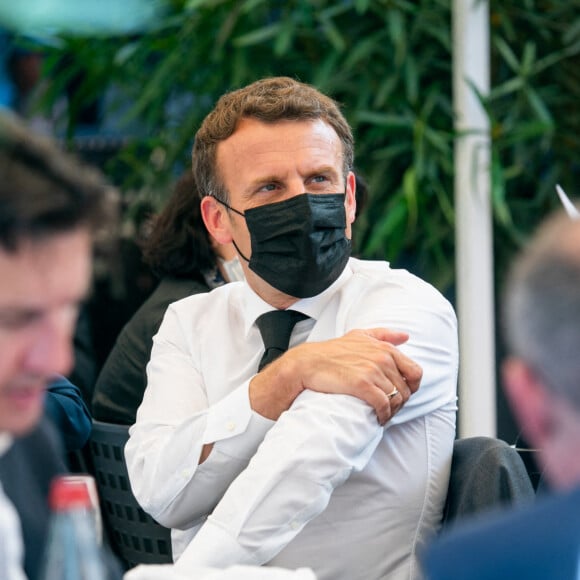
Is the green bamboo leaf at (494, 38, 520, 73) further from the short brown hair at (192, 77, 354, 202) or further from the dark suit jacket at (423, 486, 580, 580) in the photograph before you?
the dark suit jacket at (423, 486, 580, 580)

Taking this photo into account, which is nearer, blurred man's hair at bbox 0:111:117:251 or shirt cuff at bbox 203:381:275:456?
blurred man's hair at bbox 0:111:117:251

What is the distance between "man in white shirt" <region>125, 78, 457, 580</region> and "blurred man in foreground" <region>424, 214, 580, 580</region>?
64 cm

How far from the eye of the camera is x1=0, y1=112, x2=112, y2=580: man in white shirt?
36.9 inches

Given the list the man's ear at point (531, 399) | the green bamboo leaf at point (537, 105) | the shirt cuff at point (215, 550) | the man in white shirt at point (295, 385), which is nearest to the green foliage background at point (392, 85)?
the green bamboo leaf at point (537, 105)

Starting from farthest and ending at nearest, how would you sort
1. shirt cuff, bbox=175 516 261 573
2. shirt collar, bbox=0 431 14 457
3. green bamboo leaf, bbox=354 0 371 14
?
green bamboo leaf, bbox=354 0 371 14 < shirt cuff, bbox=175 516 261 573 < shirt collar, bbox=0 431 14 457

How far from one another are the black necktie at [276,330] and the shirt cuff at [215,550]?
0.41 metres

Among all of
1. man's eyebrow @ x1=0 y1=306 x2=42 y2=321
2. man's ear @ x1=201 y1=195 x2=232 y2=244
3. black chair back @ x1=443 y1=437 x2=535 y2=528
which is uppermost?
man's eyebrow @ x1=0 y1=306 x2=42 y2=321

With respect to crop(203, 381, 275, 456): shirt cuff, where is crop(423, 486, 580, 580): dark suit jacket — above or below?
above

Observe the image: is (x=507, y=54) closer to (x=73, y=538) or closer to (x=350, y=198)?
(x=350, y=198)

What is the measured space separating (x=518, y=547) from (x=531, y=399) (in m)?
0.13

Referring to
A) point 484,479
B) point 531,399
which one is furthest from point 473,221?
point 531,399

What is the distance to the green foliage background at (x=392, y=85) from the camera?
11.6 ft

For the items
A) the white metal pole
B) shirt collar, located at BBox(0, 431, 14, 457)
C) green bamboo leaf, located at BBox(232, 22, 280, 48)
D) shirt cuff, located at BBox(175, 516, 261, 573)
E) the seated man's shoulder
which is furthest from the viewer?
green bamboo leaf, located at BBox(232, 22, 280, 48)

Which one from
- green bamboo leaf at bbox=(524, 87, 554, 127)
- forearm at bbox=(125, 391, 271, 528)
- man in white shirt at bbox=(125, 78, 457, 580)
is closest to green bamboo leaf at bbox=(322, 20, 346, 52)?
green bamboo leaf at bbox=(524, 87, 554, 127)
